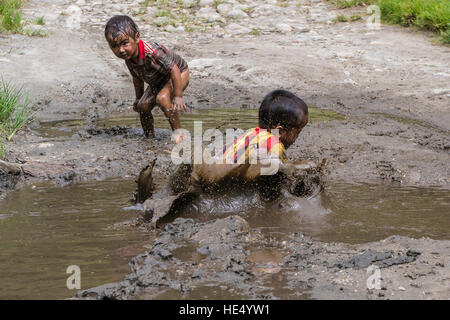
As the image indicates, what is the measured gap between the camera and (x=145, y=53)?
20.3 ft

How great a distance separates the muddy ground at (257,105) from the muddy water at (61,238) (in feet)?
0.59

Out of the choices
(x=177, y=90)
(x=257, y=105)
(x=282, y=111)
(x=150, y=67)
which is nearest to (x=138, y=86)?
(x=150, y=67)

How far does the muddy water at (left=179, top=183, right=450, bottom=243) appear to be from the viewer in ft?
13.3

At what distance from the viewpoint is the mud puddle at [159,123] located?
7016mm

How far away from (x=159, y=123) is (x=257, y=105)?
1.22 m

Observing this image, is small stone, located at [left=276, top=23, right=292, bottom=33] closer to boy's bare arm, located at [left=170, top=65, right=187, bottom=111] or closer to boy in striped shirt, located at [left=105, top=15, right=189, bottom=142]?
boy in striped shirt, located at [left=105, top=15, right=189, bottom=142]

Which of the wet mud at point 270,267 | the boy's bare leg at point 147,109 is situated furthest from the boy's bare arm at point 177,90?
the wet mud at point 270,267

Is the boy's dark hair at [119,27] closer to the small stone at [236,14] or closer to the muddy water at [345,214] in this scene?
the muddy water at [345,214]

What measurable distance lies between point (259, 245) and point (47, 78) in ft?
18.3

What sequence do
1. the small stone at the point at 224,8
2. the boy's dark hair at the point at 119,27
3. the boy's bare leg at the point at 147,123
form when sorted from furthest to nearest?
1. the small stone at the point at 224,8
2. the boy's bare leg at the point at 147,123
3. the boy's dark hair at the point at 119,27

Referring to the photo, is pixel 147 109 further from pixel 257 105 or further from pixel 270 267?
pixel 270 267

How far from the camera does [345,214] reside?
4438 mm
